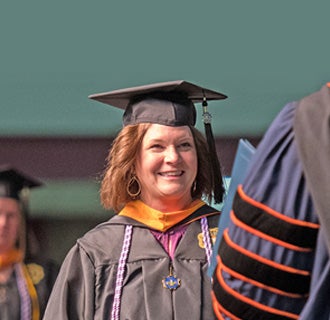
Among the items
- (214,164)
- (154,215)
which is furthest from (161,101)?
(154,215)

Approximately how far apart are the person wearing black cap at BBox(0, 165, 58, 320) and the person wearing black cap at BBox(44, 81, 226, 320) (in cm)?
67

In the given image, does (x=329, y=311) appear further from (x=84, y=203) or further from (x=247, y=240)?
(x=84, y=203)

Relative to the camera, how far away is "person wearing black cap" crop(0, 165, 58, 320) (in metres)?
3.79

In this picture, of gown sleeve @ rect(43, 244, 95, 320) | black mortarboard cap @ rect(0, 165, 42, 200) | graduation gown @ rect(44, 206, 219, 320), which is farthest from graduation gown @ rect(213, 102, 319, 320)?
black mortarboard cap @ rect(0, 165, 42, 200)

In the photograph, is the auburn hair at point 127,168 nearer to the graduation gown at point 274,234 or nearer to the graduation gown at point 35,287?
the graduation gown at point 35,287

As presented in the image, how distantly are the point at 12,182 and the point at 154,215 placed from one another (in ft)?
3.81

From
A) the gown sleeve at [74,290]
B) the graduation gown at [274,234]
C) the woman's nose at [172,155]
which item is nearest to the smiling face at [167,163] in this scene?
the woman's nose at [172,155]

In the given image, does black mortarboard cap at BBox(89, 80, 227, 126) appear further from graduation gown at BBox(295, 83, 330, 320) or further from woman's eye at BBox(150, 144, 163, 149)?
graduation gown at BBox(295, 83, 330, 320)

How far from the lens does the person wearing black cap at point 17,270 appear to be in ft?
12.4

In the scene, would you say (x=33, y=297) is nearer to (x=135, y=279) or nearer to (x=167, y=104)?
(x=135, y=279)

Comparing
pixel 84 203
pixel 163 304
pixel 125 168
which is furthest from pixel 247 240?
pixel 84 203

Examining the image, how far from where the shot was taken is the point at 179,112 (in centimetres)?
325

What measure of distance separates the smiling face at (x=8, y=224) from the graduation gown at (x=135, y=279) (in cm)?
71

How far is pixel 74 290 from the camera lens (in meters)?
3.13
